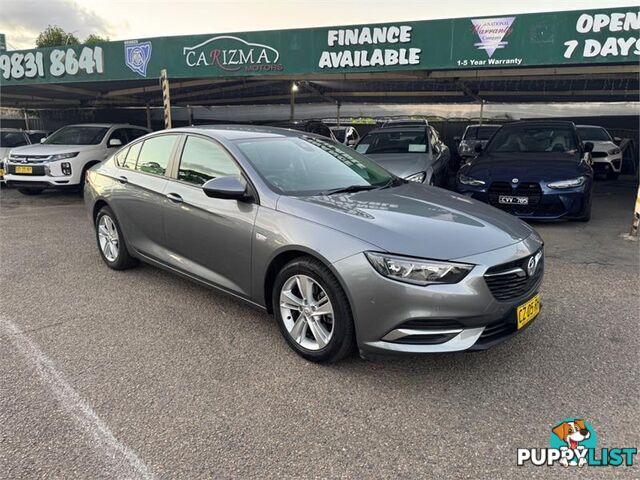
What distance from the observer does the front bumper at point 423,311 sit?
102 inches

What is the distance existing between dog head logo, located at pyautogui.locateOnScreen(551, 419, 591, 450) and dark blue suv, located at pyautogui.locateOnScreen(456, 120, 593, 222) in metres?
4.72

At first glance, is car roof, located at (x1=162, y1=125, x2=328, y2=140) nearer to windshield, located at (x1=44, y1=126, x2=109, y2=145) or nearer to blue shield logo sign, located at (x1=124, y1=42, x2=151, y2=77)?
windshield, located at (x1=44, y1=126, x2=109, y2=145)

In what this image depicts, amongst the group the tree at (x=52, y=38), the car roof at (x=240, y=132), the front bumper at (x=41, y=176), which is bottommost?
the front bumper at (x=41, y=176)

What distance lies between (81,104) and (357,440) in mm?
23680

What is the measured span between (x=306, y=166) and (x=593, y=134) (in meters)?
12.8

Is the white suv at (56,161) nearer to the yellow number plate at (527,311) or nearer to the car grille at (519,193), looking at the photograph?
the car grille at (519,193)

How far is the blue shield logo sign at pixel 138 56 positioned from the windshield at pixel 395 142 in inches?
213

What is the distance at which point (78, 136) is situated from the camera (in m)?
10.3

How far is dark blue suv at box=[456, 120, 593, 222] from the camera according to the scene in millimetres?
6599

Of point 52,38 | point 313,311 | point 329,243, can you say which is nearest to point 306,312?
point 313,311

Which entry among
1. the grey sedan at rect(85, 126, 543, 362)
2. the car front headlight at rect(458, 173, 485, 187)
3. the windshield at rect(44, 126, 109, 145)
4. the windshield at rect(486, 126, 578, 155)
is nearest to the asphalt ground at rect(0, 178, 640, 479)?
the grey sedan at rect(85, 126, 543, 362)

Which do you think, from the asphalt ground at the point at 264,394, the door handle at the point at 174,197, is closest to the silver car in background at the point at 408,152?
the asphalt ground at the point at 264,394

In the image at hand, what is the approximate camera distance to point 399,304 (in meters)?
2.61

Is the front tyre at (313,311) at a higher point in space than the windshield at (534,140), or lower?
lower
